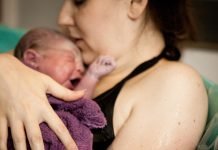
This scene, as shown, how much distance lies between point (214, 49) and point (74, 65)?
43.5 inches

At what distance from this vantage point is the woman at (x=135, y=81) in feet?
3.05

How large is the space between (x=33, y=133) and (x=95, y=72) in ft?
0.97

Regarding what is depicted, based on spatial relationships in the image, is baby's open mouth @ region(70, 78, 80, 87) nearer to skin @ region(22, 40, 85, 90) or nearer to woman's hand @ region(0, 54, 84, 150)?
skin @ region(22, 40, 85, 90)

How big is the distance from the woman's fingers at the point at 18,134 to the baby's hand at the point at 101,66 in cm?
29

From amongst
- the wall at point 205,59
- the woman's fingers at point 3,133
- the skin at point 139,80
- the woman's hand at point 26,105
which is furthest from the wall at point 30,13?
the woman's fingers at point 3,133

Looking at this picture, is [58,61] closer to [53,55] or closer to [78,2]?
[53,55]

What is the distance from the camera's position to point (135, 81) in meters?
1.06

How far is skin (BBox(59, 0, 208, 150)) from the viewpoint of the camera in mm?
946

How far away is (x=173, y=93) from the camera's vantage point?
978 mm

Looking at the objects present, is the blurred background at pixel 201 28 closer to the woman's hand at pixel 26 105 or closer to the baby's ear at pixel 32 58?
the baby's ear at pixel 32 58

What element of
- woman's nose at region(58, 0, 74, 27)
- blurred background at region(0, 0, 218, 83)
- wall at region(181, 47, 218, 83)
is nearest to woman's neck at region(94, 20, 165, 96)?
woman's nose at region(58, 0, 74, 27)

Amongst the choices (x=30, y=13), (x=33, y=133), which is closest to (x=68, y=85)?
(x=33, y=133)

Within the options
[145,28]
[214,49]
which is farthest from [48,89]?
[214,49]

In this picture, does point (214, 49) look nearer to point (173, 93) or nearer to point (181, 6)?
point (181, 6)
